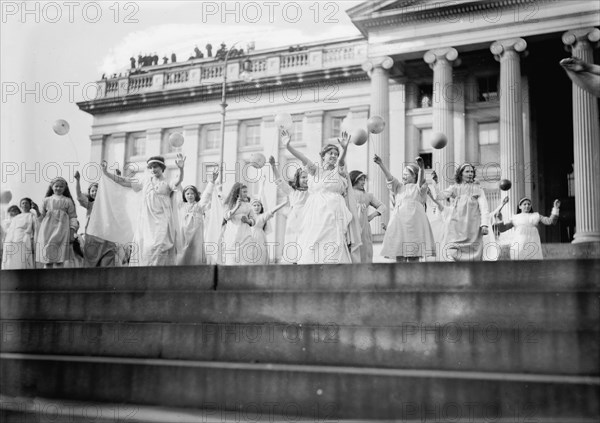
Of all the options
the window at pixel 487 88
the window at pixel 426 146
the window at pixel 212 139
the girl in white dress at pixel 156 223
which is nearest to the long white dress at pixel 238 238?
the girl in white dress at pixel 156 223

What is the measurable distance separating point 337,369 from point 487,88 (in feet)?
115

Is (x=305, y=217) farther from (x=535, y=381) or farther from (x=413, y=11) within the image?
(x=413, y=11)

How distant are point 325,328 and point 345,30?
38966 millimetres

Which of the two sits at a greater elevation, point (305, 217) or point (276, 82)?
point (276, 82)

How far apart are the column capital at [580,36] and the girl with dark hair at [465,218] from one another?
2335 centimetres

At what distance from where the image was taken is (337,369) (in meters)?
7.24

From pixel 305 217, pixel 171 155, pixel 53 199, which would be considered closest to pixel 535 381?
pixel 305 217

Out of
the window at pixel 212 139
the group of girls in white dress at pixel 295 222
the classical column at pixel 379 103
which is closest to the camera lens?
the group of girls in white dress at pixel 295 222

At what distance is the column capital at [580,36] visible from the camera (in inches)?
1320

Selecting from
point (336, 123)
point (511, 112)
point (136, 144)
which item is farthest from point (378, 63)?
point (136, 144)

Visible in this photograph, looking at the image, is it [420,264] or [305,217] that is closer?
[420,264]

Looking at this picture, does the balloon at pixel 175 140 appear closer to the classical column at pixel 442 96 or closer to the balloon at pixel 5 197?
the balloon at pixel 5 197

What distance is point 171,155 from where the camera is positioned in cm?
4816

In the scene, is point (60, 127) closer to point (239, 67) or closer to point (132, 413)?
point (132, 413)
